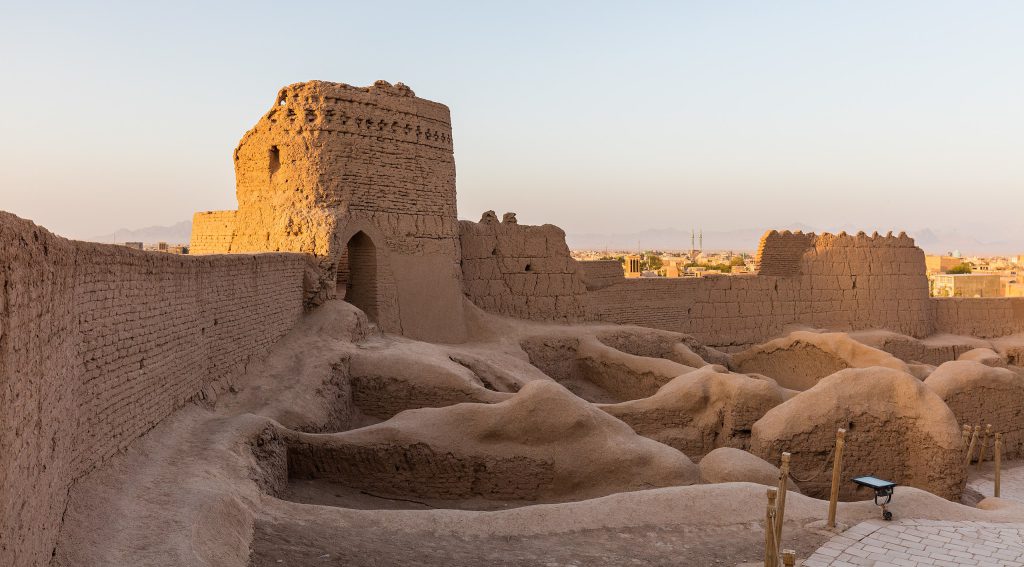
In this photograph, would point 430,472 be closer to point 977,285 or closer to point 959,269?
point 977,285

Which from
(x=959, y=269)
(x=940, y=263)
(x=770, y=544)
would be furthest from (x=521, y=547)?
(x=940, y=263)

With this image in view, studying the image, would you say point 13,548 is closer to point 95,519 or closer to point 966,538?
point 95,519


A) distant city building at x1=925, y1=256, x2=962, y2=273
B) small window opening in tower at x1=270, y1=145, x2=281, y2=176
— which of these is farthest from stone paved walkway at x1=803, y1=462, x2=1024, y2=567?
distant city building at x1=925, y1=256, x2=962, y2=273

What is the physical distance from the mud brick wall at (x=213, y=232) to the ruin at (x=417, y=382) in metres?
0.09

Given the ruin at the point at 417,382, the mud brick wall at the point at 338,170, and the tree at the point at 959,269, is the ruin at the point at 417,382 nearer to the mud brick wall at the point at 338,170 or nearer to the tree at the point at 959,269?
the mud brick wall at the point at 338,170

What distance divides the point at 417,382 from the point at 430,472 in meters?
2.88

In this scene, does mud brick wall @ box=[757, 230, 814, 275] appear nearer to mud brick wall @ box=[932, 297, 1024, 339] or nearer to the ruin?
the ruin

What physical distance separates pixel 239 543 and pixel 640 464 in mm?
4821

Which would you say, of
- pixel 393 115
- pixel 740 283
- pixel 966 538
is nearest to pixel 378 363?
pixel 393 115

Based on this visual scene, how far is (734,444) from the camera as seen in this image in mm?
12320

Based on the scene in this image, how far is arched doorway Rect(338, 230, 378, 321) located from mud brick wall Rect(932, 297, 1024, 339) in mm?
17021

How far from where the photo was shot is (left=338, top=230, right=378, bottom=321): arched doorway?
16562 millimetres

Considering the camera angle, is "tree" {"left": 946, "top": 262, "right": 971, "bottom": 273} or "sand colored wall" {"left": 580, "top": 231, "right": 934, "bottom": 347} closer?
"sand colored wall" {"left": 580, "top": 231, "right": 934, "bottom": 347}

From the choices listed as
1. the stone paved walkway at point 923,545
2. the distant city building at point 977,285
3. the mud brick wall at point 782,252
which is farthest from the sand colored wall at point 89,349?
the distant city building at point 977,285
